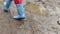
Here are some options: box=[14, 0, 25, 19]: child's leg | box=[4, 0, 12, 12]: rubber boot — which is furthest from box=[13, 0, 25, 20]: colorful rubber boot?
box=[4, 0, 12, 12]: rubber boot

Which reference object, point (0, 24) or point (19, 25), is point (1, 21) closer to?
point (0, 24)

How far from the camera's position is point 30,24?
2463mm

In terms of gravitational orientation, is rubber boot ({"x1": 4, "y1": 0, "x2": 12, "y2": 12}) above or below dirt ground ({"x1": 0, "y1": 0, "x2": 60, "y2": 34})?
above

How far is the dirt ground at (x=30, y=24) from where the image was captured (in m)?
2.34

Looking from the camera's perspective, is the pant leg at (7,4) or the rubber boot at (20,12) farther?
the pant leg at (7,4)

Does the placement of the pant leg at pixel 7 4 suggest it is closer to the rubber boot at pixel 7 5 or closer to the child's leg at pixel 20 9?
the rubber boot at pixel 7 5

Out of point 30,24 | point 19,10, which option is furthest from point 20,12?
Answer: point 30,24

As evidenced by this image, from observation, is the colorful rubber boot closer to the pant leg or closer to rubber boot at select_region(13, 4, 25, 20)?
rubber boot at select_region(13, 4, 25, 20)

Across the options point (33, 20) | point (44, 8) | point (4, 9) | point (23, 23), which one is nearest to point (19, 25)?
point (23, 23)

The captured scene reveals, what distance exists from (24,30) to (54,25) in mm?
438

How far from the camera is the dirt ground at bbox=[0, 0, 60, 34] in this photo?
234 centimetres

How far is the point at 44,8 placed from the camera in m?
2.82

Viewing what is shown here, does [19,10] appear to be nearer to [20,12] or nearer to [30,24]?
[20,12]

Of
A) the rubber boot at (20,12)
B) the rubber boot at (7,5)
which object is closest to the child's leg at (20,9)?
the rubber boot at (20,12)
